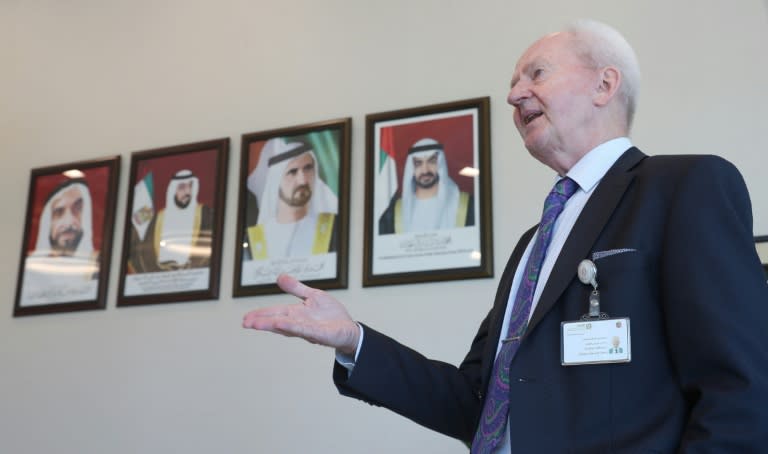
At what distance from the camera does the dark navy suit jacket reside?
1.36 meters

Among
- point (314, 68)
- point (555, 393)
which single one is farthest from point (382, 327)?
point (555, 393)

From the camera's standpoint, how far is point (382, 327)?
3375 mm

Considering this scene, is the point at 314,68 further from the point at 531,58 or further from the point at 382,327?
the point at 531,58

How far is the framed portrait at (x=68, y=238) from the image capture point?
13.2 ft

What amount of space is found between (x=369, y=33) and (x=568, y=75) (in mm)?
1981

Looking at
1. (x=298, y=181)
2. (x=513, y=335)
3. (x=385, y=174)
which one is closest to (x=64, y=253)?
(x=298, y=181)

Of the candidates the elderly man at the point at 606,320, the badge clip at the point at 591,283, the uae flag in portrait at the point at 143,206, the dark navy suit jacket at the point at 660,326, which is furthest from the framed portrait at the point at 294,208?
the badge clip at the point at 591,283

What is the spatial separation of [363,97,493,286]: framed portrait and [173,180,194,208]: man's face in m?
0.92

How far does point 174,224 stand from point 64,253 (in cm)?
63

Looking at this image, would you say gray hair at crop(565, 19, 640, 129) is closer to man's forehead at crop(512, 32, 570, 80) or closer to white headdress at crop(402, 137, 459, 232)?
man's forehead at crop(512, 32, 570, 80)

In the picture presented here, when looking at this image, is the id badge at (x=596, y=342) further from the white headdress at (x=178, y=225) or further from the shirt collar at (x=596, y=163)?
the white headdress at (x=178, y=225)

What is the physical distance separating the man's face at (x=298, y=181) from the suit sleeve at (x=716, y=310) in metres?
2.30

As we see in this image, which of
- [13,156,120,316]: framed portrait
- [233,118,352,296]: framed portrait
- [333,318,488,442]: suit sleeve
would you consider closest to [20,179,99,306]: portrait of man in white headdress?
[13,156,120,316]: framed portrait

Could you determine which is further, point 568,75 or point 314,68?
point 314,68
